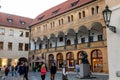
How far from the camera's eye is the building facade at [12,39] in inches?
1828

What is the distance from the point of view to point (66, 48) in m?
37.8

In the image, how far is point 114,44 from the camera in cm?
852

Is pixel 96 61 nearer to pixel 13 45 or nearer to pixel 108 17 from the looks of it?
pixel 13 45

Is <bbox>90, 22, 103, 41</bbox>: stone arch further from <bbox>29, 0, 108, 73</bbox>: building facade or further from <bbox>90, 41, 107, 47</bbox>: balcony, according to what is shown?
<bbox>90, 41, 107, 47</bbox>: balcony

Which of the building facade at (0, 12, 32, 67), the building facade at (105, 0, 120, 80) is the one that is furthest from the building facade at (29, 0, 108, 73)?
the building facade at (105, 0, 120, 80)

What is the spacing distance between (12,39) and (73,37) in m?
17.3

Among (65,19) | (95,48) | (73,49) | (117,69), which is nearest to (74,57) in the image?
(73,49)

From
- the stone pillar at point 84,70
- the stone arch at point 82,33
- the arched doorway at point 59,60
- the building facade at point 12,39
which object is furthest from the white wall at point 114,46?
the building facade at point 12,39

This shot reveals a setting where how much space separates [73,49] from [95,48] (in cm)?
551

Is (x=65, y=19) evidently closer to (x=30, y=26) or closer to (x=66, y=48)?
(x=66, y=48)

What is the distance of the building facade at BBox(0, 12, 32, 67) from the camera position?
46.4m

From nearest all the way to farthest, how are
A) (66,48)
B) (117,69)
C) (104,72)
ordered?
(117,69)
(104,72)
(66,48)

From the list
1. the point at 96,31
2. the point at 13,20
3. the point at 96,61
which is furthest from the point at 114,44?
the point at 13,20

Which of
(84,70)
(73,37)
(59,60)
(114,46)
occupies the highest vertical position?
(73,37)
